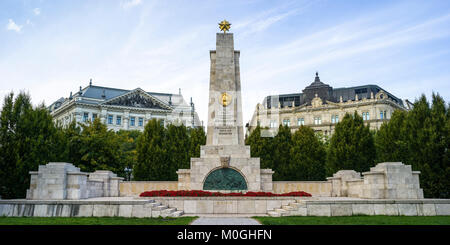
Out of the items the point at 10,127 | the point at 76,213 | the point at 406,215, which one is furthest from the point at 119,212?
the point at 10,127

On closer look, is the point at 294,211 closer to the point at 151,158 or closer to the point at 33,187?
the point at 33,187

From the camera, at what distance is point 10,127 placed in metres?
22.5

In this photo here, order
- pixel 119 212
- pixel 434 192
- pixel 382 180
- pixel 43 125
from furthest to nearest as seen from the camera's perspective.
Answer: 1. pixel 43 125
2. pixel 434 192
3. pixel 382 180
4. pixel 119 212

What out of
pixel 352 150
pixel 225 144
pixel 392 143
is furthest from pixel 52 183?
pixel 392 143

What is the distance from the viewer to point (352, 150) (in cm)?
3256

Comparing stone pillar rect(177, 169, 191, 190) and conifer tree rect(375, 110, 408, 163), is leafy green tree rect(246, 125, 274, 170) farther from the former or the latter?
stone pillar rect(177, 169, 191, 190)

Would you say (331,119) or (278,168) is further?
(331,119)

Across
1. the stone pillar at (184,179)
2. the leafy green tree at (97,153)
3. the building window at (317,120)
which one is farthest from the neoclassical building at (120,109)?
the stone pillar at (184,179)

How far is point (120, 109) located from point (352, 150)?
59.6 metres

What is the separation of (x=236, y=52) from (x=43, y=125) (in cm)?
1442

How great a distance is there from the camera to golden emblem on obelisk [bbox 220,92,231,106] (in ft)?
75.7

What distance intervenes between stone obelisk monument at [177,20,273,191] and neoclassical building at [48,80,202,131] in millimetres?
50679

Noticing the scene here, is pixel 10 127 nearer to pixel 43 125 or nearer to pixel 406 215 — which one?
pixel 43 125

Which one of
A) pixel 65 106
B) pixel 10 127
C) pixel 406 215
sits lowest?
pixel 406 215
